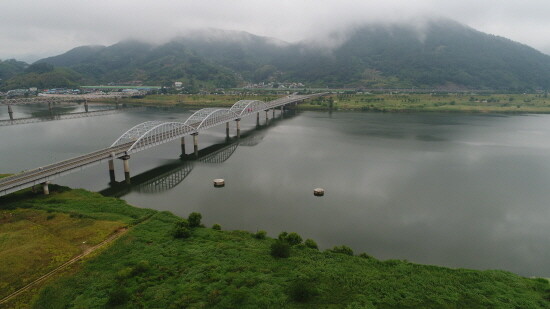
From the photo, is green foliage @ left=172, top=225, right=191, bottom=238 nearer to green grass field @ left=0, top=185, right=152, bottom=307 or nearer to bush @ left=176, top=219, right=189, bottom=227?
bush @ left=176, top=219, right=189, bottom=227

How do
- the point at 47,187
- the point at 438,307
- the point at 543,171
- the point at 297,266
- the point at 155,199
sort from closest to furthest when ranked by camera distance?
1. the point at 438,307
2. the point at 297,266
3. the point at 47,187
4. the point at 155,199
5. the point at 543,171

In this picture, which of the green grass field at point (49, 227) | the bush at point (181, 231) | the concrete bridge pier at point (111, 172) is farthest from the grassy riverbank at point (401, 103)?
the bush at point (181, 231)

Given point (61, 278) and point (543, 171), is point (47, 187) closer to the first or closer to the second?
point (61, 278)

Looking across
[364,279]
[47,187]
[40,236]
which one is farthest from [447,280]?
[47,187]

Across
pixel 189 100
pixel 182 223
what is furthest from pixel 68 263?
pixel 189 100

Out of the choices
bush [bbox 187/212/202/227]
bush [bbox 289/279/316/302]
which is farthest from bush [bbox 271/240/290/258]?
bush [bbox 187/212/202/227]

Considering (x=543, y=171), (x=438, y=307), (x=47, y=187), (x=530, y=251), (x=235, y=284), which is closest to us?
(x=438, y=307)

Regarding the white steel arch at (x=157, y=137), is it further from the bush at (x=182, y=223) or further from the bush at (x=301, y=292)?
the bush at (x=301, y=292)
